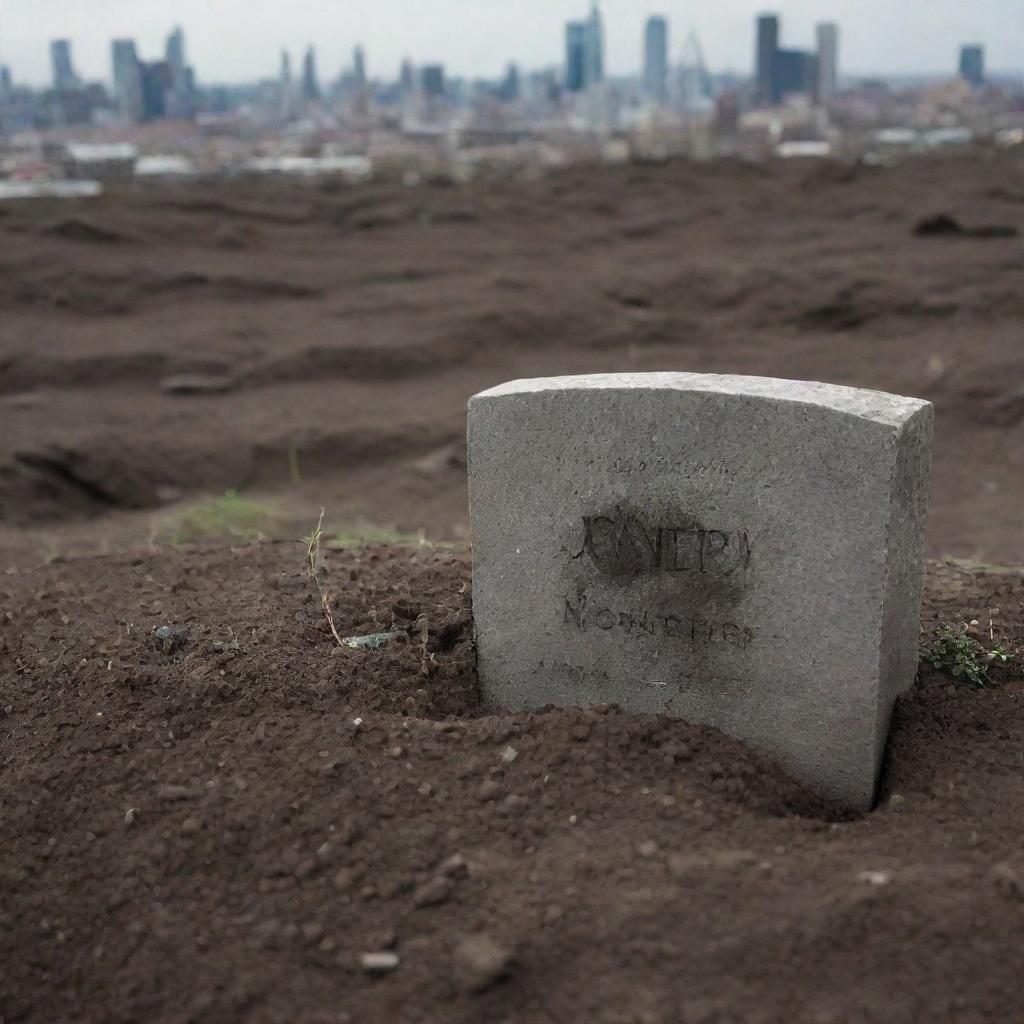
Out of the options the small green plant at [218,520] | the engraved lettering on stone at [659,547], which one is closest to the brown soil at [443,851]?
the engraved lettering on stone at [659,547]

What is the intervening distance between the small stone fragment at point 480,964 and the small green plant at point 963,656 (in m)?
1.57

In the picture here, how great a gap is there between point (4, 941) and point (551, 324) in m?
9.49

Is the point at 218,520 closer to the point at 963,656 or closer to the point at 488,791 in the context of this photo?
the point at 488,791

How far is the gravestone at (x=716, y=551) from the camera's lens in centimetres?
270

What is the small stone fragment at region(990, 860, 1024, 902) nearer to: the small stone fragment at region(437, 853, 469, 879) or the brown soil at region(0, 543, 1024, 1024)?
the brown soil at region(0, 543, 1024, 1024)

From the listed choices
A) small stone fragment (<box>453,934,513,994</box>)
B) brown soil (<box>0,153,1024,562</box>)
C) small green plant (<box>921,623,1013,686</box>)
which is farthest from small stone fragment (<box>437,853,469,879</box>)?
brown soil (<box>0,153,1024,562</box>)

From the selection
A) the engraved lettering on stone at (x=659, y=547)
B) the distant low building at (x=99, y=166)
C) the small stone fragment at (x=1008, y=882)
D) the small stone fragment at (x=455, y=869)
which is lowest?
the small stone fragment at (x=455, y=869)

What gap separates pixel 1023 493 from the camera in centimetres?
786

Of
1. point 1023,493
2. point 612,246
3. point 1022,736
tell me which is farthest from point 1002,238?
point 1022,736

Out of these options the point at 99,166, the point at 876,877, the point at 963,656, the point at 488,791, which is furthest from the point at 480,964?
the point at 99,166

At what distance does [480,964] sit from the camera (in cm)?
215

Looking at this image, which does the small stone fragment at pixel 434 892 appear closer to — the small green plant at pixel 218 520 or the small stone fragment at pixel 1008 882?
the small stone fragment at pixel 1008 882

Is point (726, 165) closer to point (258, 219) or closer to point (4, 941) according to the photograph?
point (258, 219)

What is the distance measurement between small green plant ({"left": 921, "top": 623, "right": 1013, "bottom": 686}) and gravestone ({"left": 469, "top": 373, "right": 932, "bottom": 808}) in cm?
18
